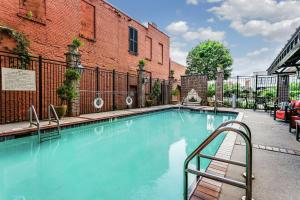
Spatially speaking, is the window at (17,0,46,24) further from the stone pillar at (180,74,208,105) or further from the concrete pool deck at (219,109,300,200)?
the stone pillar at (180,74,208,105)

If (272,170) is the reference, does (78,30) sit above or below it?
above

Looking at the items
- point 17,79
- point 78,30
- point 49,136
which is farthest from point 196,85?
point 17,79

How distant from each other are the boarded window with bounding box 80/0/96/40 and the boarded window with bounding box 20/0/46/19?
6.03 ft

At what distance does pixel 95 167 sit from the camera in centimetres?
308

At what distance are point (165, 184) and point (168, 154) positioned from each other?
1311mm

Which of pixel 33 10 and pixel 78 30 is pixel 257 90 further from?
pixel 33 10

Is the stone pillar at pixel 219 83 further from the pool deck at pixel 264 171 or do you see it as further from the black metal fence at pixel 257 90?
the pool deck at pixel 264 171

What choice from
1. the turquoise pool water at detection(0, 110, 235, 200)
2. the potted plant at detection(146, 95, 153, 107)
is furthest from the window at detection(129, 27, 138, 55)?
the turquoise pool water at detection(0, 110, 235, 200)

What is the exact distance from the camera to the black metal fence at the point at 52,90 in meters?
5.63

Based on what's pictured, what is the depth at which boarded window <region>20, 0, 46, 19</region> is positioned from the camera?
238 inches

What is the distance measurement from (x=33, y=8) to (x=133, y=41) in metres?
6.37

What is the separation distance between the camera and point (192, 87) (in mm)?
13797

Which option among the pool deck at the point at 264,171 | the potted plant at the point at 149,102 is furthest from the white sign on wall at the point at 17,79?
the potted plant at the point at 149,102

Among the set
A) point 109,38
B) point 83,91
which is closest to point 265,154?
point 83,91
